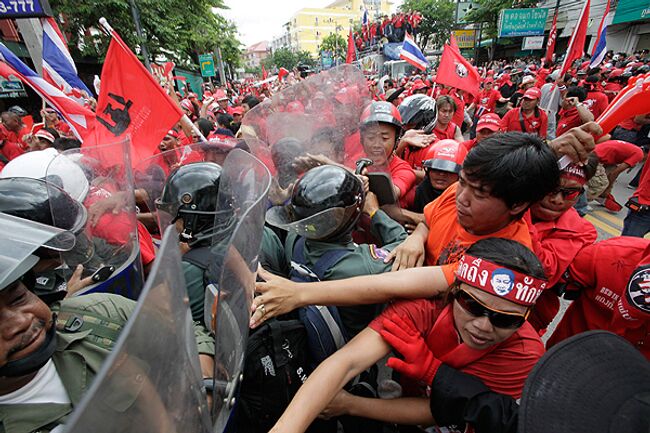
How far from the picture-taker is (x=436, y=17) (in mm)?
46969

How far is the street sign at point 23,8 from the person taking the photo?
460 cm

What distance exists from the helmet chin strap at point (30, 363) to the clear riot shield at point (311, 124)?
→ 1.75 meters

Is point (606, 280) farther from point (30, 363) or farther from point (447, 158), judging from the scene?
point (30, 363)

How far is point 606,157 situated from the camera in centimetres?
473

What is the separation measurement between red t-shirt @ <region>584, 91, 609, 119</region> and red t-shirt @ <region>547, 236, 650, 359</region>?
6.99 m

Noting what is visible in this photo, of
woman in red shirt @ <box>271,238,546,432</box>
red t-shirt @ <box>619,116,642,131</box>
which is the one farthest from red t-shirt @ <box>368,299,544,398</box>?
red t-shirt @ <box>619,116,642,131</box>

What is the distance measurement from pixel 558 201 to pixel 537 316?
31.3 inches

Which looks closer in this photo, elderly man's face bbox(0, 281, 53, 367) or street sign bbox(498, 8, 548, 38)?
elderly man's face bbox(0, 281, 53, 367)

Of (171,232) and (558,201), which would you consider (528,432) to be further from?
(558,201)

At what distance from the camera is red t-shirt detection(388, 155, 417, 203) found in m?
2.84

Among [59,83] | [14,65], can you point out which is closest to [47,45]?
[59,83]

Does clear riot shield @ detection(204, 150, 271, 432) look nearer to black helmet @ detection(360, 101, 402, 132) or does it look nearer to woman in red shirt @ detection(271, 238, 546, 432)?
woman in red shirt @ detection(271, 238, 546, 432)

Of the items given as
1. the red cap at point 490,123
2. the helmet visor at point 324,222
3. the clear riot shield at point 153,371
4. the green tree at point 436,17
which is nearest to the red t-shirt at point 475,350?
the helmet visor at point 324,222

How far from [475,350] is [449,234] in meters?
0.75
